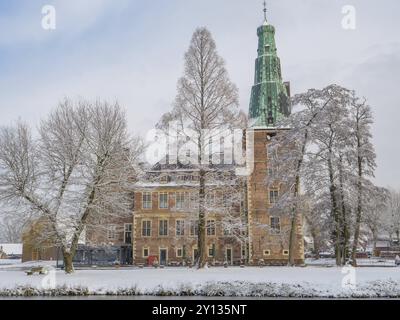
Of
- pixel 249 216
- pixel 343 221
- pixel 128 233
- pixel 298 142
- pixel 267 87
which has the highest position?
pixel 267 87

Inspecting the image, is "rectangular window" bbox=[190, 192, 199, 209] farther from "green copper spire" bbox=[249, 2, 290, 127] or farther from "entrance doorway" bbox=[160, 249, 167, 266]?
"entrance doorway" bbox=[160, 249, 167, 266]

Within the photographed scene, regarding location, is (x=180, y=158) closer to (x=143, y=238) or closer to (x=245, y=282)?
(x=245, y=282)

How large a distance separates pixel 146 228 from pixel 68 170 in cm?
2160

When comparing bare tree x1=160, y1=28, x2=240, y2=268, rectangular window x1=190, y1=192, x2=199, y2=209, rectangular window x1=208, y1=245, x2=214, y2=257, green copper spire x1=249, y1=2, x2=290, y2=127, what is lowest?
rectangular window x1=208, y1=245, x2=214, y2=257

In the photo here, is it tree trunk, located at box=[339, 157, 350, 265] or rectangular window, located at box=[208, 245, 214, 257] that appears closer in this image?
tree trunk, located at box=[339, 157, 350, 265]

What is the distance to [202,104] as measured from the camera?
32.1m

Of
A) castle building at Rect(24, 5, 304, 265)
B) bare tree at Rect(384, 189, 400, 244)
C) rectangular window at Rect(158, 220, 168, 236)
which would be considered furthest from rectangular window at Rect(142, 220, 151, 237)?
A: bare tree at Rect(384, 189, 400, 244)

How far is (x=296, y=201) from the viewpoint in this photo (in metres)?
32.4

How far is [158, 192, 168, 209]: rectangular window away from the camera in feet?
168

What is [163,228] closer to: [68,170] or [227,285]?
[68,170]

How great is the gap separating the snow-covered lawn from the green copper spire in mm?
24167

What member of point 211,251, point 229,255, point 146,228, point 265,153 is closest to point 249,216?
point 229,255

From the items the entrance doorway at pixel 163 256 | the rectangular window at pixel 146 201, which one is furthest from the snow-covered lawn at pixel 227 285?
the rectangular window at pixel 146 201
